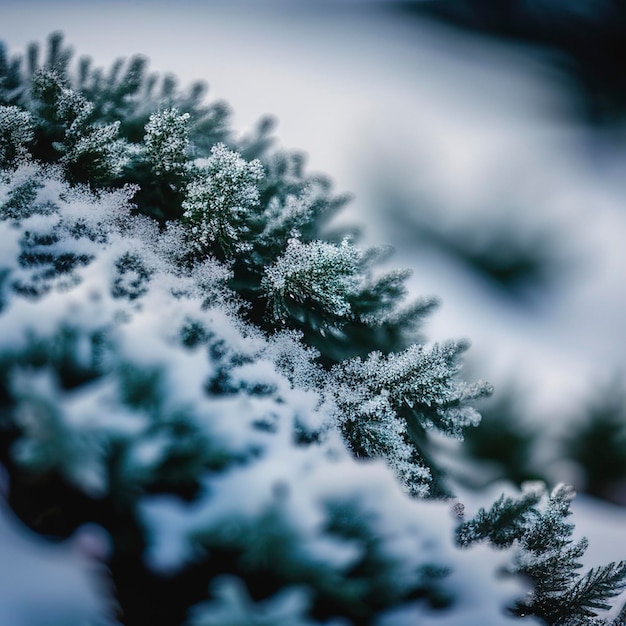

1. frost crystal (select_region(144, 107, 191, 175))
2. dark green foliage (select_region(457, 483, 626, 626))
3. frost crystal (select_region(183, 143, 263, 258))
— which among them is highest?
frost crystal (select_region(144, 107, 191, 175))

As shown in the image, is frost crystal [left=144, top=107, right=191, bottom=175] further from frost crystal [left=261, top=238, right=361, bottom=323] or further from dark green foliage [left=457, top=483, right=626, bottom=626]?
dark green foliage [left=457, top=483, right=626, bottom=626]

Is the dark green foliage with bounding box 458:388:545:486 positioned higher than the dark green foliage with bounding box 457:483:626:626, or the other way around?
the dark green foliage with bounding box 458:388:545:486

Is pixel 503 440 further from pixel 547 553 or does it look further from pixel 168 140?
pixel 168 140

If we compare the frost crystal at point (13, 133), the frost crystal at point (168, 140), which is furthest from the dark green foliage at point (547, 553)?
the frost crystal at point (13, 133)

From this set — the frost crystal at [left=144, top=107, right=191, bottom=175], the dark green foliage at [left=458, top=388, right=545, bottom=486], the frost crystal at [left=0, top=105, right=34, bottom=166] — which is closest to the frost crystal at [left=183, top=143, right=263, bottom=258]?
the frost crystal at [left=144, top=107, right=191, bottom=175]

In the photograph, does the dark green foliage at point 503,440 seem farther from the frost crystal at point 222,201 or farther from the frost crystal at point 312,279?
the frost crystal at point 222,201

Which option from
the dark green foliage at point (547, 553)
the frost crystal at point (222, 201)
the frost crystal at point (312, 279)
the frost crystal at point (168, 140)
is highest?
the frost crystal at point (168, 140)

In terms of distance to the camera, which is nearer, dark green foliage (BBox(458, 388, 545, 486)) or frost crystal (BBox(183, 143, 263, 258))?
frost crystal (BBox(183, 143, 263, 258))

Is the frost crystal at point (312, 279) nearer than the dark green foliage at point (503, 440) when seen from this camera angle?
Yes

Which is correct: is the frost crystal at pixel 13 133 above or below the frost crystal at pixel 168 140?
below

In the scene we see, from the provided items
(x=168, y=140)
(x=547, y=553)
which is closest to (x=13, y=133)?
(x=168, y=140)

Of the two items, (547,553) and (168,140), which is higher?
(168,140)

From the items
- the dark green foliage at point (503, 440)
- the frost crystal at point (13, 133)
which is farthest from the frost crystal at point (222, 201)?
the dark green foliage at point (503, 440)
